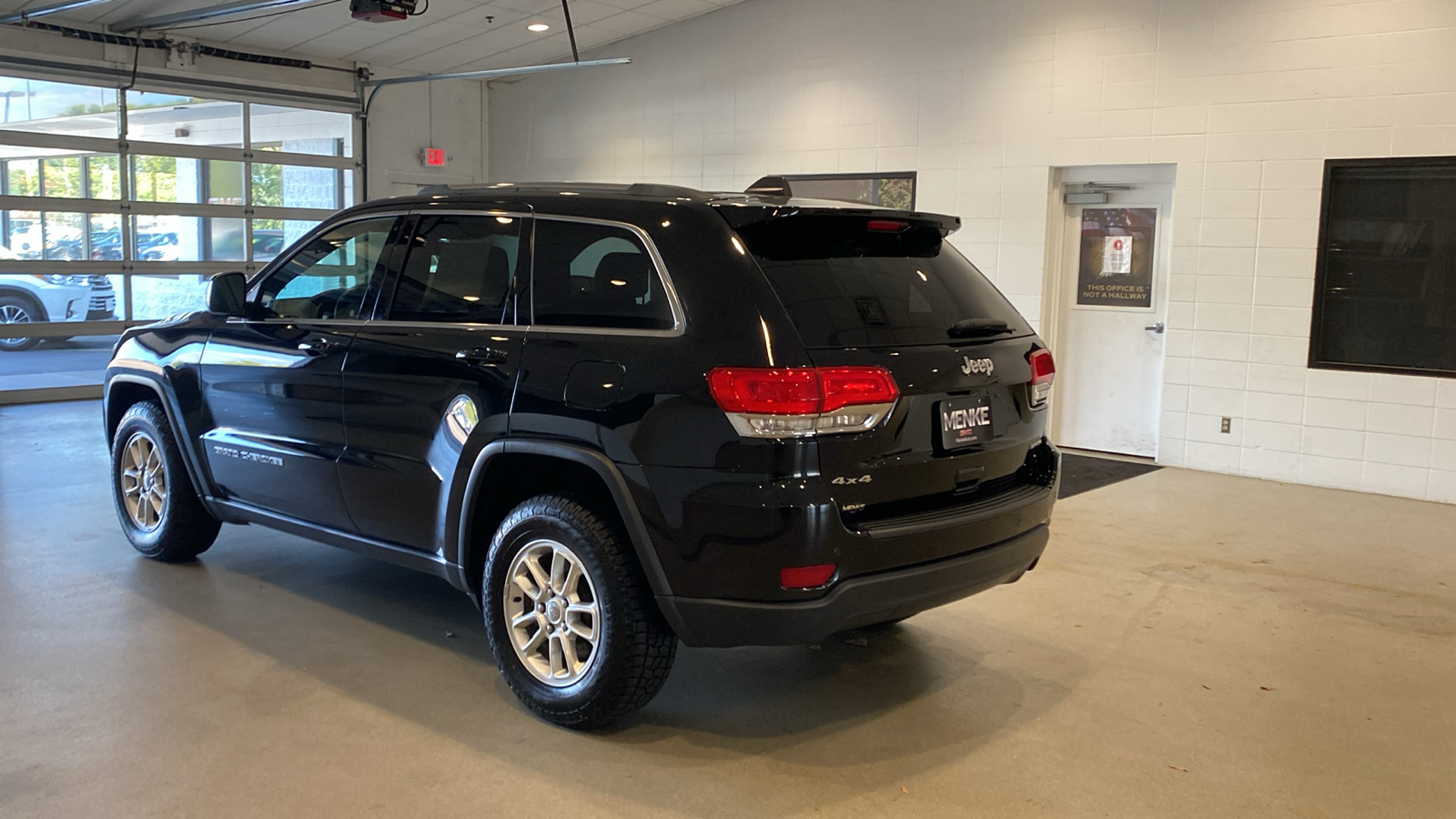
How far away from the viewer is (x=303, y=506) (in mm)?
3910

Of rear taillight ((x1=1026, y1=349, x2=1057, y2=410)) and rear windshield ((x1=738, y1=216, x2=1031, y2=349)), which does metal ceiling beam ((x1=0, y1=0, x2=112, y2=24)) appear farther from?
rear taillight ((x1=1026, y1=349, x2=1057, y2=410))

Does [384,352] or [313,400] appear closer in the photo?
[384,352]

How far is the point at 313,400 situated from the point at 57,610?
1276 mm

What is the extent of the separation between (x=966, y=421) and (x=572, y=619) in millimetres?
1204

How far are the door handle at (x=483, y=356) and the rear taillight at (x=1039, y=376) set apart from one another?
5.04 feet

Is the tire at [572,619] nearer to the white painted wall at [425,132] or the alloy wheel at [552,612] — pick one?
the alloy wheel at [552,612]

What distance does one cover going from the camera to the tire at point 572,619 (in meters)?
2.96

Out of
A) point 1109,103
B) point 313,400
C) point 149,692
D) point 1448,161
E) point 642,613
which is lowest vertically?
point 149,692

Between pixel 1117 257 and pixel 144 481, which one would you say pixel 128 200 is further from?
pixel 1117 257

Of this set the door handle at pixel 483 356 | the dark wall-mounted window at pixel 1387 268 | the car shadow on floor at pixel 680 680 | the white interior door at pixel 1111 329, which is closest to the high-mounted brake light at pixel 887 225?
the door handle at pixel 483 356

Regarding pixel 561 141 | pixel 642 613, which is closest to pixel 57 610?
pixel 642 613

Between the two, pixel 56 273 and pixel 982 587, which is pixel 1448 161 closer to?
pixel 982 587

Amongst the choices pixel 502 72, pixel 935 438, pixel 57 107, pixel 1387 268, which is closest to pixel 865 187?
pixel 502 72

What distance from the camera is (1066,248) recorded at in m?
8.21
